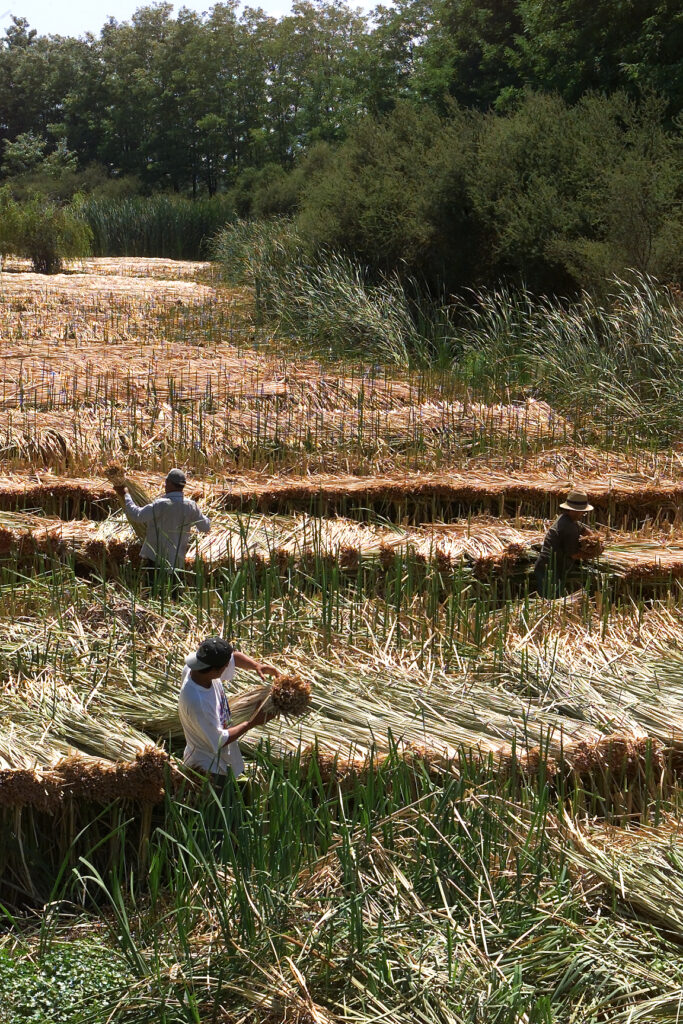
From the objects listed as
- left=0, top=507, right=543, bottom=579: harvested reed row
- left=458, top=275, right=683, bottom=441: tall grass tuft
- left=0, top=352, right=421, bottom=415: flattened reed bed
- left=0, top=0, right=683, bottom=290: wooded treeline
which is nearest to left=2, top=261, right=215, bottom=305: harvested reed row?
left=0, top=0, right=683, bottom=290: wooded treeline

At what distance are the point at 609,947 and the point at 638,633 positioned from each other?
8.99 feet

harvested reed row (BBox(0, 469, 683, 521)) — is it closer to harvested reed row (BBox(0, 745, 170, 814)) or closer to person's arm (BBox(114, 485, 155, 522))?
person's arm (BBox(114, 485, 155, 522))

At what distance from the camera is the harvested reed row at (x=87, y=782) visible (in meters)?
4.21

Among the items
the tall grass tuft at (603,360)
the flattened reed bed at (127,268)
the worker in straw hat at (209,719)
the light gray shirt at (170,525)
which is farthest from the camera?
the flattened reed bed at (127,268)

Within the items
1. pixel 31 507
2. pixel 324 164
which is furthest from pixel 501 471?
pixel 324 164

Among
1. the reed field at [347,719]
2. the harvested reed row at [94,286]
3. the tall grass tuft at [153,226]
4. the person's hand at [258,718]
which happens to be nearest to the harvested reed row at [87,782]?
the reed field at [347,719]

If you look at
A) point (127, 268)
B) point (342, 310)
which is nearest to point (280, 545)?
point (342, 310)

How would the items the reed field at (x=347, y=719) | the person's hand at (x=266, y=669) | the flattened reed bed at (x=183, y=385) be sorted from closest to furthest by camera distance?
the reed field at (x=347, y=719) < the person's hand at (x=266, y=669) < the flattened reed bed at (x=183, y=385)

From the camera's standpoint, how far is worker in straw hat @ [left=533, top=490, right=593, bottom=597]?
22.4 feet

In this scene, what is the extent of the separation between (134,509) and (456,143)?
1049cm

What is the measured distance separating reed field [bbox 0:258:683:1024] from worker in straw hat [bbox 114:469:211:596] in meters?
0.13

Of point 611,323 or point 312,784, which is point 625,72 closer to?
point 611,323

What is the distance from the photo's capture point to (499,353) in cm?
1201

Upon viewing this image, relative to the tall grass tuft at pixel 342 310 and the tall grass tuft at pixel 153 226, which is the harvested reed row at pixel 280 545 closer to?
the tall grass tuft at pixel 342 310
